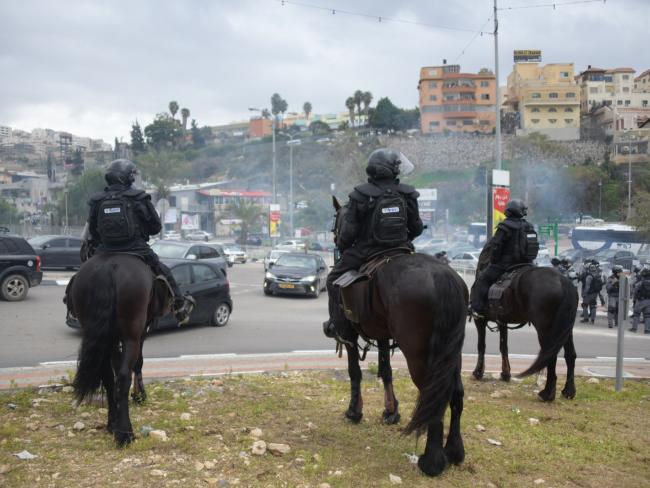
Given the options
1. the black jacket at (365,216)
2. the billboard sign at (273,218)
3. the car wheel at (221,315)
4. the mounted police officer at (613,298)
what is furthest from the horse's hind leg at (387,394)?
the billboard sign at (273,218)

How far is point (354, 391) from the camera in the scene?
250 inches

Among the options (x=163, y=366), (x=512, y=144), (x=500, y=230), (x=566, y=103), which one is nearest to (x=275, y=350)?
(x=163, y=366)

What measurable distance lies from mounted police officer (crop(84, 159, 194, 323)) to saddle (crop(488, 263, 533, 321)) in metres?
4.41

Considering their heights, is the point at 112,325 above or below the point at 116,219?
below

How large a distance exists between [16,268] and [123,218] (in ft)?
43.6

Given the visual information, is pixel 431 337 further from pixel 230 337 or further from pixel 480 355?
pixel 230 337

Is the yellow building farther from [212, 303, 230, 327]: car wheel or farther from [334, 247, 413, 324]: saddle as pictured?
[334, 247, 413, 324]: saddle

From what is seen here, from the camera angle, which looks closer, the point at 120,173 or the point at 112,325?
the point at 112,325

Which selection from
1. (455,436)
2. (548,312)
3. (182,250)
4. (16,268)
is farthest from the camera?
(182,250)

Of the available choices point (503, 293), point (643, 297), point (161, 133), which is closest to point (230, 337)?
point (503, 293)

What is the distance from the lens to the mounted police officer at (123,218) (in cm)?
597

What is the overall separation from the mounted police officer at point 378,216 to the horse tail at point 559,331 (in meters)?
2.74

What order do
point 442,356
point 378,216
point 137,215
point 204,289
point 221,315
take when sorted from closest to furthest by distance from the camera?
point 442,356 → point 378,216 → point 137,215 → point 204,289 → point 221,315

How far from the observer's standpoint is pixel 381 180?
Answer: 227 inches
